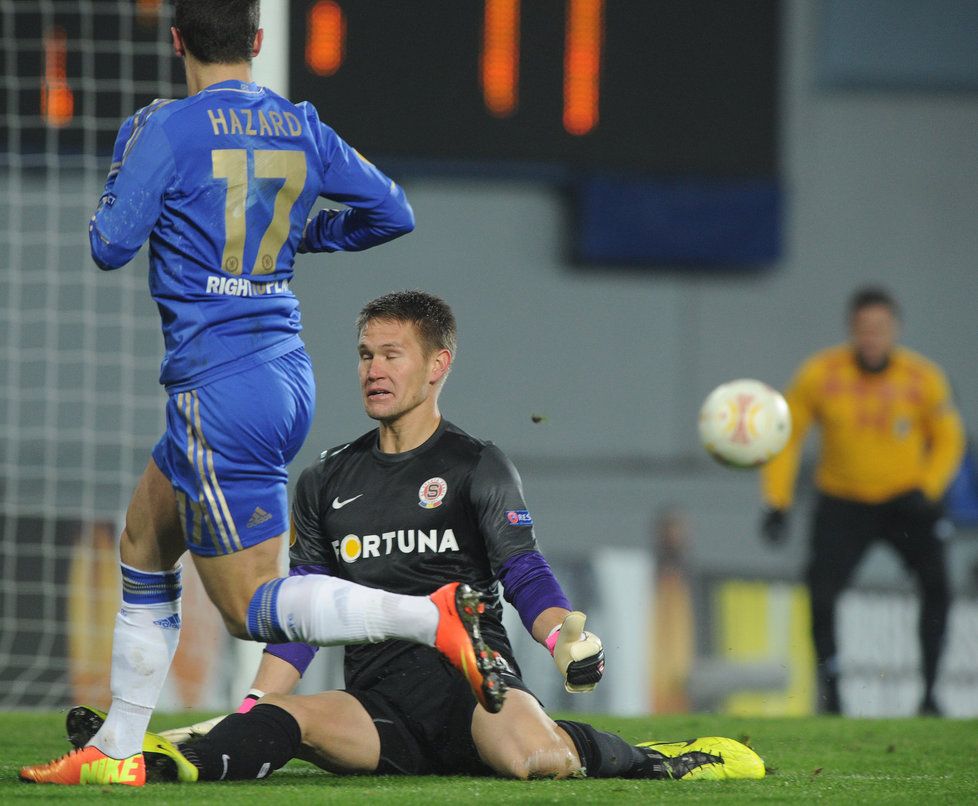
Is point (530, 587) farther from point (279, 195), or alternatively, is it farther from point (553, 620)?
point (279, 195)

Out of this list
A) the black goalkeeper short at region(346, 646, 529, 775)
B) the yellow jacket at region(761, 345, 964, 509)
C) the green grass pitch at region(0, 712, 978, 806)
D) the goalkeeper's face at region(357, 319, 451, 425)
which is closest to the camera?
the green grass pitch at region(0, 712, 978, 806)

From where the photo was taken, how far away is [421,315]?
382 centimetres

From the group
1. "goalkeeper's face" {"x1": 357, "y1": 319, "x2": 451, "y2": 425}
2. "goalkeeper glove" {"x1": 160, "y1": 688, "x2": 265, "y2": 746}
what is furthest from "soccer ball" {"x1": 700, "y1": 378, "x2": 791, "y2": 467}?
"goalkeeper glove" {"x1": 160, "y1": 688, "x2": 265, "y2": 746}

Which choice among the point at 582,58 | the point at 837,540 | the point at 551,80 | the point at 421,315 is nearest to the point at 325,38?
the point at 551,80

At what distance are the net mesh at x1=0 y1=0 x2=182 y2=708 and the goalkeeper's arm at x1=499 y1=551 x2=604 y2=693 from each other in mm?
4185

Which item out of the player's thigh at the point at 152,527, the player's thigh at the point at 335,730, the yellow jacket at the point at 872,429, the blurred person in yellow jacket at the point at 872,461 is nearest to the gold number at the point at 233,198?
the player's thigh at the point at 152,527

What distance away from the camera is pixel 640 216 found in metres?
10.3

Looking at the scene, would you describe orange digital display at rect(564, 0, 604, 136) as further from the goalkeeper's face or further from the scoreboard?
the goalkeeper's face

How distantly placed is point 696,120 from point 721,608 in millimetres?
2920

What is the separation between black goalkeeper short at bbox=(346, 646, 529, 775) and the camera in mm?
3635

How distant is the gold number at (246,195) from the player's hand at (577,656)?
39.2 inches

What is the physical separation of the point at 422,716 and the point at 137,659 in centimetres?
66

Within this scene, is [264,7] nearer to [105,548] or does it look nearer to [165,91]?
[165,91]

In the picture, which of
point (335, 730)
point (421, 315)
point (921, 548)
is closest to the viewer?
point (335, 730)
